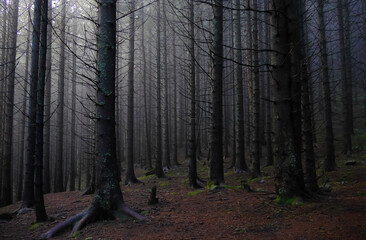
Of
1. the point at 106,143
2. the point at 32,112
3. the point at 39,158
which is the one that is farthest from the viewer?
the point at 32,112

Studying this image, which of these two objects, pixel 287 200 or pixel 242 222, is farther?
pixel 287 200

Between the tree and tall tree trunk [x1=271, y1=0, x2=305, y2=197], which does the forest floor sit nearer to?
the tree

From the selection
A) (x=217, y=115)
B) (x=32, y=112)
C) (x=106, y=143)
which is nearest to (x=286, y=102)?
(x=106, y=143)

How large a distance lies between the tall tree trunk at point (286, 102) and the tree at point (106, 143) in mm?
2947

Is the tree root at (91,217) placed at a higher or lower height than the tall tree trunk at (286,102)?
lower

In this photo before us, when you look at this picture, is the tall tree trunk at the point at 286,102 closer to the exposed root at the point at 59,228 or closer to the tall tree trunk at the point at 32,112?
the exposed root at the point at 59,228

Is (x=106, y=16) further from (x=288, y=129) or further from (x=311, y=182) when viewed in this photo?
(x=311, y=182)

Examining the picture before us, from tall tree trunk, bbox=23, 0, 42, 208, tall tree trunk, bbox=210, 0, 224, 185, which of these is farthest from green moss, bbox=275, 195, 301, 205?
tall tree trunk, bbox=23, 0, 42, 208

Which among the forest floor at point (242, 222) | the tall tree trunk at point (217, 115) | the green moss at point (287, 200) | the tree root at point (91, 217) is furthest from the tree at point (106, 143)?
the tall tree trunk at point (217, 115)

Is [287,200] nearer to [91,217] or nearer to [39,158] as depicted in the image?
[91,217]

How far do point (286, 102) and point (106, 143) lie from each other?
3.76 m

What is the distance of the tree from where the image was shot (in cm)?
529

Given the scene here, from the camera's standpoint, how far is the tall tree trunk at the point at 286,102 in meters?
4.47

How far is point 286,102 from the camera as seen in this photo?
15.1ft
